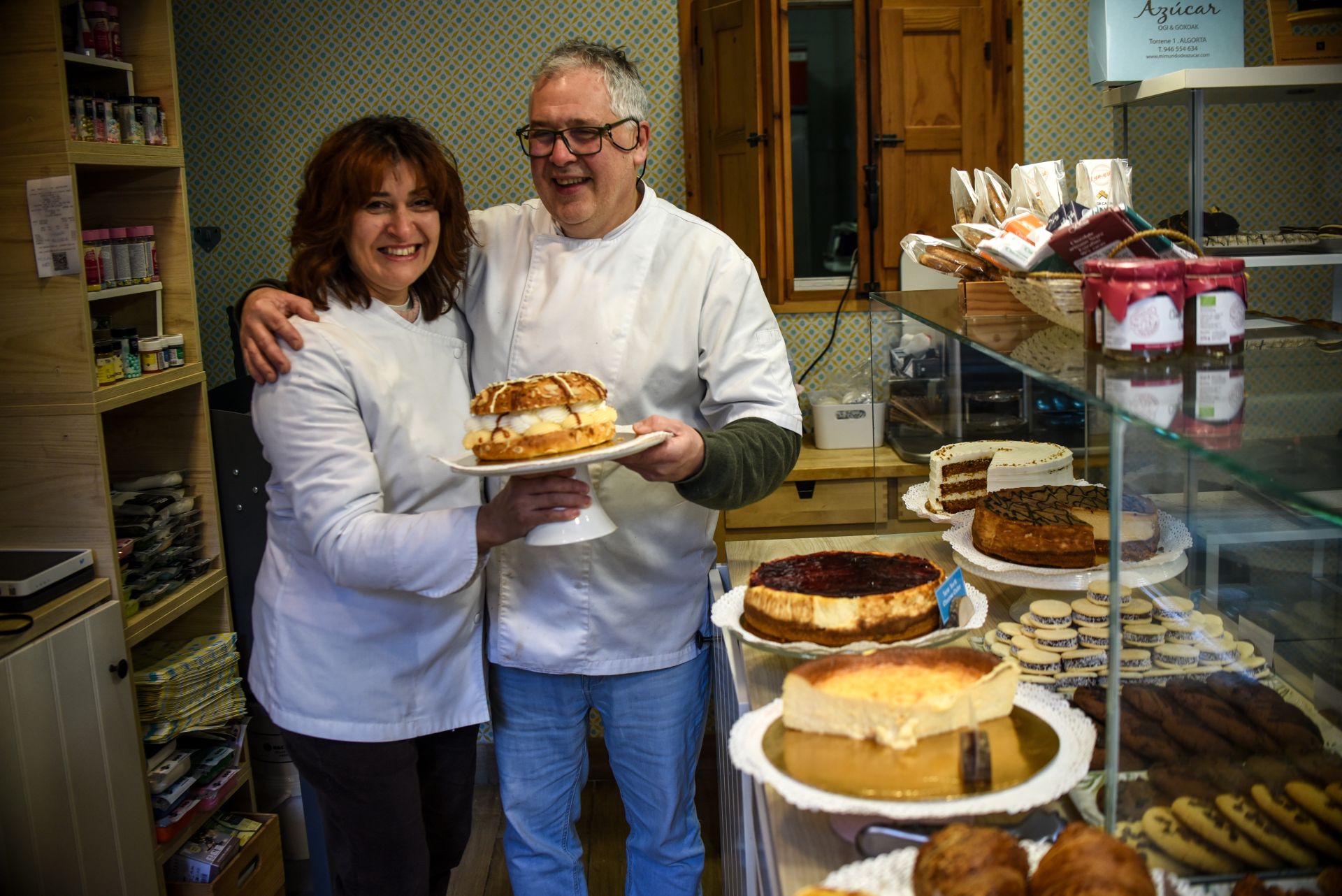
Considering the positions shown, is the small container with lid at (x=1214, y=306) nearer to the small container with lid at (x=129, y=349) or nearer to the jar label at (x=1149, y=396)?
the jar label at (x=1149, y=396)

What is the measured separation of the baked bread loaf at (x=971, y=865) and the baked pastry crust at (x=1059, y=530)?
0.79 m

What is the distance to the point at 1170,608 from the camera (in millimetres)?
1694

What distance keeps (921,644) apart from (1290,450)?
2.07 ft

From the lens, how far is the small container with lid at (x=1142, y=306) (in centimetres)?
140

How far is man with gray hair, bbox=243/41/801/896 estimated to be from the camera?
80.1 inches

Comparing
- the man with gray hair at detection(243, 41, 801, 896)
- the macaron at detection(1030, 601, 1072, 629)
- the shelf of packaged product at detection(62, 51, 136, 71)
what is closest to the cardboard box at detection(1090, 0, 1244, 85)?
the man with gray hair at detection(243, 41, 801, 896)

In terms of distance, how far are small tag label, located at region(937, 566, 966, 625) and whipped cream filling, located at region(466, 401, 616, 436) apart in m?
0.53

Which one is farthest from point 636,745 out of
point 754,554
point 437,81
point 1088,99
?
point 1088,99

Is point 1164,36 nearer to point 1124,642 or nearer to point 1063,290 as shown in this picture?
point 1063,290

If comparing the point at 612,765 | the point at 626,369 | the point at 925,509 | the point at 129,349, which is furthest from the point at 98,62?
the point at 925,509

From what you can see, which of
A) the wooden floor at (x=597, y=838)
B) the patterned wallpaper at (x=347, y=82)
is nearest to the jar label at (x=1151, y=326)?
the wooden floor at (x=597, y=838)

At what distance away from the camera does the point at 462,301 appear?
7.29ft

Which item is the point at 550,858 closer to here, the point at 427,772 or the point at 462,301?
the point at 427,772

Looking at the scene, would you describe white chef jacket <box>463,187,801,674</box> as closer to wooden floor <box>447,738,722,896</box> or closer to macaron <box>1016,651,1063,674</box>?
macaron <box>1016,651,1063,674</box>
